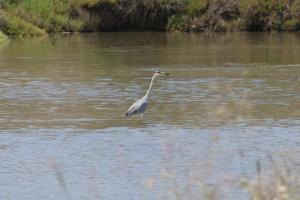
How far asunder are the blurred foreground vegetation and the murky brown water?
12.6 m

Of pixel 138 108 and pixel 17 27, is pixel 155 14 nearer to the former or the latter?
pixel 17 27

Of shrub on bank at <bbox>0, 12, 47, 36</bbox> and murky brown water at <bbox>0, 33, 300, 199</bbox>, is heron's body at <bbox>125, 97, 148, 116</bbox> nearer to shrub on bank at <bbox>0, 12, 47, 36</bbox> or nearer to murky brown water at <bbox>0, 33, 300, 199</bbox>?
murky brown water at <bbox>0, 33, 300, 199</bbox>

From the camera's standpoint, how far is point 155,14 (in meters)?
45.8

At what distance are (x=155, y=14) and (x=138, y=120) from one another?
31060 mm

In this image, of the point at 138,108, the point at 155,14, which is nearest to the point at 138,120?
the point at 138,108

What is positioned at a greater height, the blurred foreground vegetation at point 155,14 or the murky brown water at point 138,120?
the murky brown water at point 138,120

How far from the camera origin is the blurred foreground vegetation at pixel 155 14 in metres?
44.0

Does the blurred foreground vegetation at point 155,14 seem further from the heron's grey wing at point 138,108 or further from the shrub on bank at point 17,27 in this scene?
the heron's grey wing at point 138,108

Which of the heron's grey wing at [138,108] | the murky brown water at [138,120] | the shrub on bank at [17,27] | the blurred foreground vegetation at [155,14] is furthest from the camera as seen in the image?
the blurred foreground vegetation at [155,14]

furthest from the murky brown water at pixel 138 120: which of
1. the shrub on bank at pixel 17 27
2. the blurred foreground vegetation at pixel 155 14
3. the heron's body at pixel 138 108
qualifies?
the blurred foreground vegetation at pixel 155 14

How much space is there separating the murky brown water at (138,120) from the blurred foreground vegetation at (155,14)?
12610 millimetres

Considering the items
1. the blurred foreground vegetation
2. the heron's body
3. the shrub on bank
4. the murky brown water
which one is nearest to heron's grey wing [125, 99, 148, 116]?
the heron's body

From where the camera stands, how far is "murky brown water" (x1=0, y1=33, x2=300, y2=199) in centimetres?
978

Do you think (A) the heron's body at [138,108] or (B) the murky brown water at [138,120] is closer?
(B) the murky brown water at [138,120]
